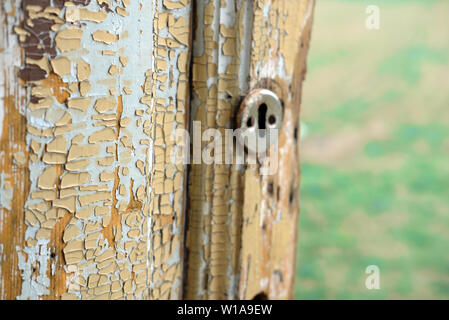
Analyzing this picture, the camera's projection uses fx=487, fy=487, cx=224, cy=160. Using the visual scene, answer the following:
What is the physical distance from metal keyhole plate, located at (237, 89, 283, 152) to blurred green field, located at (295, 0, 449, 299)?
1.27 metres

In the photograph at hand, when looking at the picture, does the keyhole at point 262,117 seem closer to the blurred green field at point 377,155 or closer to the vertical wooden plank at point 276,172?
the vertical wooden plank at point 276,172

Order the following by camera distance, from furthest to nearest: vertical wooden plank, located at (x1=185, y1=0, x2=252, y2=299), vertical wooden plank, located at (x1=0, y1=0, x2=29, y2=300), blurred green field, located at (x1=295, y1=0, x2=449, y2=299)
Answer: blurred green field, located at (x1=295, y1=0, x2=449, y2=299), vertical wooden plank, located at (x1=185, y1=0, x2=252, y2=299), vertical wooden plank, located at (x1=0, y1=0, x2=29, y2=300)

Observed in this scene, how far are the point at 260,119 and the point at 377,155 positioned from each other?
1997mm

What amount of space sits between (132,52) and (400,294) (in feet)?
5.24

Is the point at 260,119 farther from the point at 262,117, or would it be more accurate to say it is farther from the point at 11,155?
the point at 11,155

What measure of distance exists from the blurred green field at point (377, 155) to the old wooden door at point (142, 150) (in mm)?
1277

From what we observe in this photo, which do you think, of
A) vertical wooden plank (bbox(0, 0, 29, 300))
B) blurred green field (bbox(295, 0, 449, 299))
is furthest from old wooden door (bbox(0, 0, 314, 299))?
blurred green field (bbox(295, 0, 449, 299))

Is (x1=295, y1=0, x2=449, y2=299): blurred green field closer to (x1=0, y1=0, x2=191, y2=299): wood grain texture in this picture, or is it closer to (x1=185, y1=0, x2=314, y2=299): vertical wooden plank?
(x1=185, y1=0, x2=314, y2=299): vertical wooden plank

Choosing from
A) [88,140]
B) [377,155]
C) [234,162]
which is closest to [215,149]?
[234,162]

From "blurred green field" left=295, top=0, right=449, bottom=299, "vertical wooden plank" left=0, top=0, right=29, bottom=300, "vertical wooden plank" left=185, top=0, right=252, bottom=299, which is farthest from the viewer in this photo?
"blurred green field" left=295, top=0, right=449, bottom=299

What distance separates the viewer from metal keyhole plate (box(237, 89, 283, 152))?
0.51m

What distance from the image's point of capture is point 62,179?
419 millimetres

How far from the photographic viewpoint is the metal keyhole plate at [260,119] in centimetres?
51
